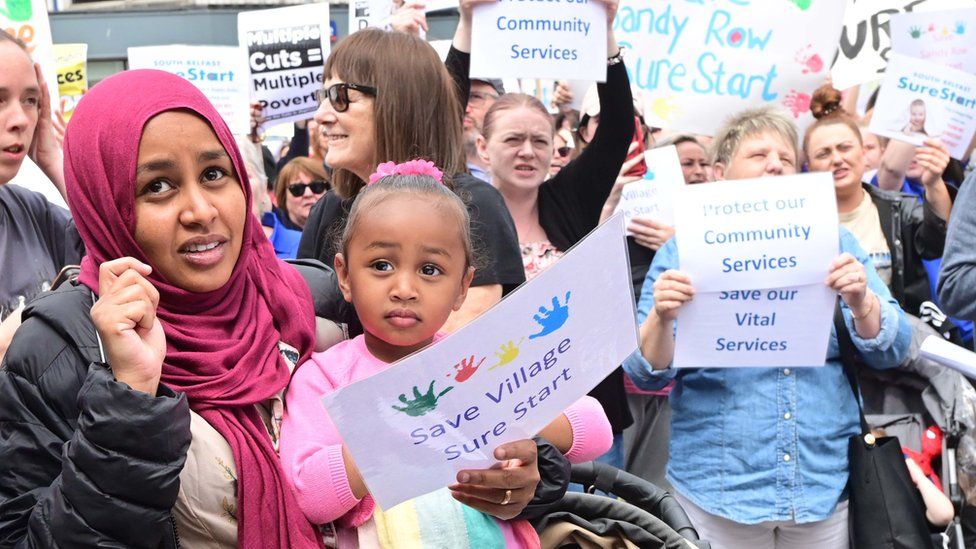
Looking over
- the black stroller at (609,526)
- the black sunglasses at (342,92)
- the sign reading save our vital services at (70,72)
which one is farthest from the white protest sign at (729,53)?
the sign reading save our vital services at (70,72)

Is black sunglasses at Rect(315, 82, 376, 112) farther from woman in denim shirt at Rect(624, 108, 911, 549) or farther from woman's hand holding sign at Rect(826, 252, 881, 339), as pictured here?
woman's hand holding sign at Rect(826, 252, 881, 339)

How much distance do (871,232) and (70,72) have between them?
5250mm

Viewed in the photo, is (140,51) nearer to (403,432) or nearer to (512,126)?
(512,126)

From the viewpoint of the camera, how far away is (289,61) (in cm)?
697

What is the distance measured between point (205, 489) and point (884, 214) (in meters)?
4.13

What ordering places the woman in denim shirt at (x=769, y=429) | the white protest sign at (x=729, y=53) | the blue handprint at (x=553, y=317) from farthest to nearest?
the white protest sign at (x=729, y=53), the woman in denim shirt at (x=769, y=429), the blue handprint at (x=553, y=317)

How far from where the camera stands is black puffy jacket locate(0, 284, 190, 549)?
1.90 meters

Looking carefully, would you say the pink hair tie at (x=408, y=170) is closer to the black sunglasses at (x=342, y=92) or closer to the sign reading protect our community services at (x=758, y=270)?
the black sunglasses at (x=342, y=92)

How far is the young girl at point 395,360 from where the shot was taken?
2193mm

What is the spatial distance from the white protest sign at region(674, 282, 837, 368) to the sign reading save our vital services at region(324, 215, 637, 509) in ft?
6.30

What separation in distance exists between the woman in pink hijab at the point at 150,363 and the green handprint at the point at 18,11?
3517mm

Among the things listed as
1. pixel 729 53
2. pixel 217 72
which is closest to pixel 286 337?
pixel 729 53

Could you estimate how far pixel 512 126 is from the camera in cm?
477

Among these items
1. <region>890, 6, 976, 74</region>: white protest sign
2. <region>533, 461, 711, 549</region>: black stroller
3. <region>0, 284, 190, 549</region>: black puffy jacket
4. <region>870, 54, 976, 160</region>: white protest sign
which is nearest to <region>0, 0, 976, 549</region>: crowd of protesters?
<region>0, 284, 190, 549</region>: black puffy jacket
